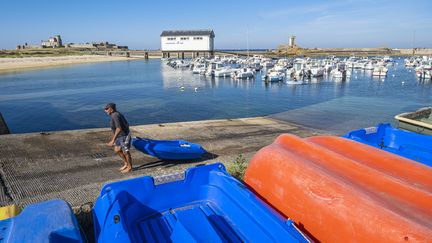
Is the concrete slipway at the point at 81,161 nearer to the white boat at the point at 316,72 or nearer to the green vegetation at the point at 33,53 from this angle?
the white boat at the point at 316,72

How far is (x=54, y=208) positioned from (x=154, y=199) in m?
1.54

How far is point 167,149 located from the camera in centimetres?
903

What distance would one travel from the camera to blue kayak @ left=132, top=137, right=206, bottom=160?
8891 mm

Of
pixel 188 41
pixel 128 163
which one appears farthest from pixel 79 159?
pixel 188 41

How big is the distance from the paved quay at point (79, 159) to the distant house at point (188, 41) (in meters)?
88.5

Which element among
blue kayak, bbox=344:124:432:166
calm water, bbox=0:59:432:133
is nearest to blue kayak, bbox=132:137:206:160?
blue kayak, bbox=344:124:432:166

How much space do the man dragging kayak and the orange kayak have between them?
13.3ft

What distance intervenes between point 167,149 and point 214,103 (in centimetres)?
2426

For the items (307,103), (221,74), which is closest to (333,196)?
(307,103)

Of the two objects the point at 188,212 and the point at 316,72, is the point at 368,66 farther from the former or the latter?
the point at 188,212

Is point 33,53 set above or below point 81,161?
above

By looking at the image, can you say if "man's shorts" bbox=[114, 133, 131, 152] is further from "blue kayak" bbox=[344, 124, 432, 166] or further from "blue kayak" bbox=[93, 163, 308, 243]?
"blue kayak" bbox=[344, 124, 432, 166]

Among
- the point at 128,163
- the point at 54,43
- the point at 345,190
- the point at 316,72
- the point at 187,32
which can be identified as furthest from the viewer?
the point at 54,43

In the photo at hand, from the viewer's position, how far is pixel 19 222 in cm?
385
